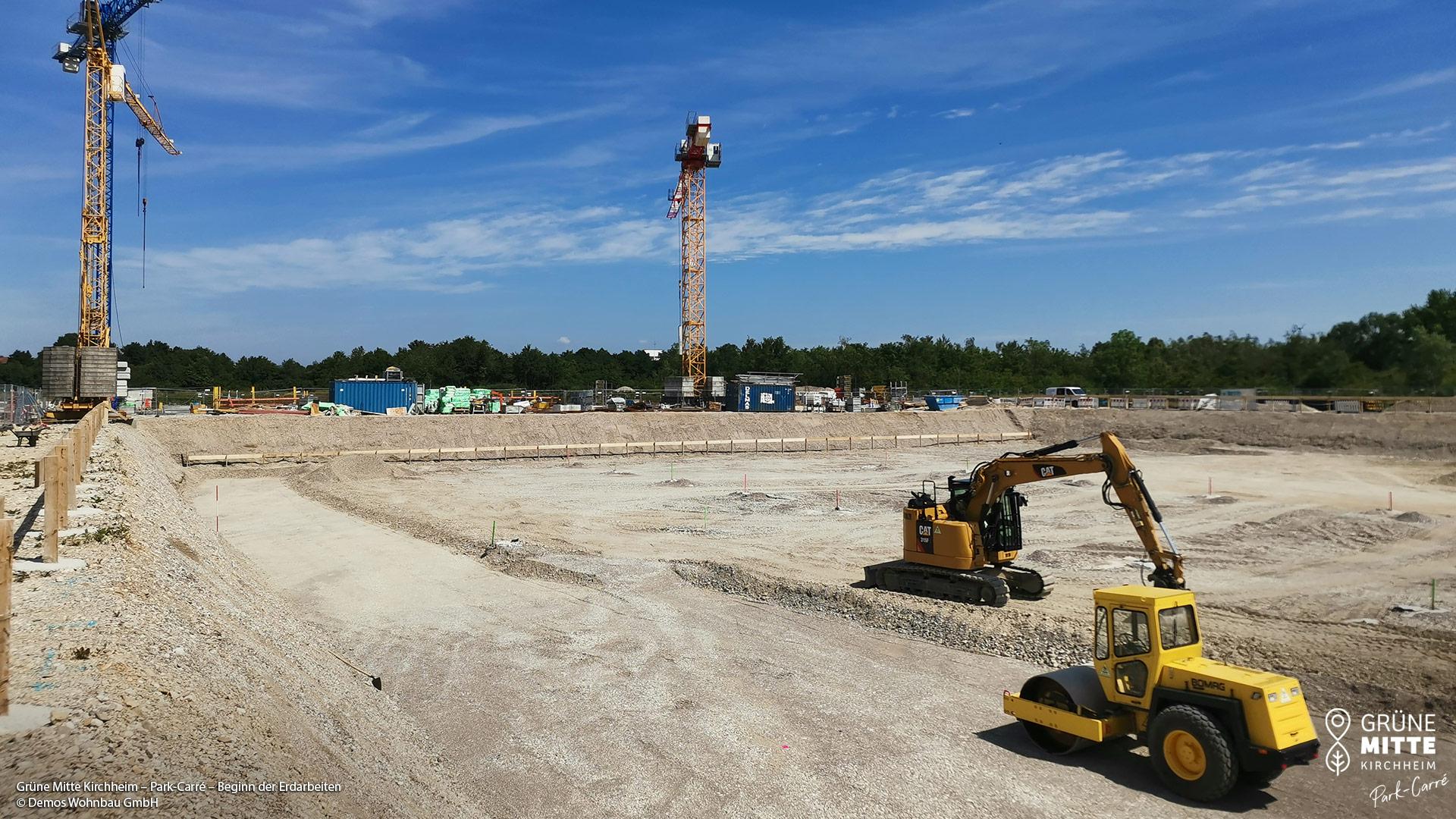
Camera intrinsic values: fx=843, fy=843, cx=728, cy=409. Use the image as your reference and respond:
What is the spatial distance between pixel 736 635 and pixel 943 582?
14.9 ft

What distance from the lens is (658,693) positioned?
Result: 39.3ft

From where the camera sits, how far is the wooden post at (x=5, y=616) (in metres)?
6.21

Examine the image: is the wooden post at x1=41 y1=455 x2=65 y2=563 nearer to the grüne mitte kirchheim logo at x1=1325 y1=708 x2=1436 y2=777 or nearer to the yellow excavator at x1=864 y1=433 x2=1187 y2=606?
the yellow excavator at x1=864 y1=433 x2=1187 y2=606

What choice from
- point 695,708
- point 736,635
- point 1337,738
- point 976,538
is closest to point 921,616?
point 976,538

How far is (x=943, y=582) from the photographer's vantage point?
1666cm

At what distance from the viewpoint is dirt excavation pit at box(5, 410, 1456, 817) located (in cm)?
902

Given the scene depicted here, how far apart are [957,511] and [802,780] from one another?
8375 mm

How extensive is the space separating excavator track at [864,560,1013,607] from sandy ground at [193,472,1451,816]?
2275 mm

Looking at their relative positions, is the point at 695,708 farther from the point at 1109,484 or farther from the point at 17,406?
the point at 17,406

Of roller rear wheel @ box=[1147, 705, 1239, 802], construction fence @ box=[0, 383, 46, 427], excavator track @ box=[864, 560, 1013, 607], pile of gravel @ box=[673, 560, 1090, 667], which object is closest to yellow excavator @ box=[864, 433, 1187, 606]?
excavator track @ box=[864, 560, 1013, 607]

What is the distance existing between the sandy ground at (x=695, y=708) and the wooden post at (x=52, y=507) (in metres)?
4.52

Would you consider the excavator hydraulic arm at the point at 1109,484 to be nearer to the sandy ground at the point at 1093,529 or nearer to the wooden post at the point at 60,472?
the sandy ground at the point at 1093,529

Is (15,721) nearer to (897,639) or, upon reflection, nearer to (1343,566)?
(897,639)

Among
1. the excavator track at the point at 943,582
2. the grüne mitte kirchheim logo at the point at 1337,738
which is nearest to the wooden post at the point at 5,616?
the grüne mitte kirchheim logo at the point at 1337,738
